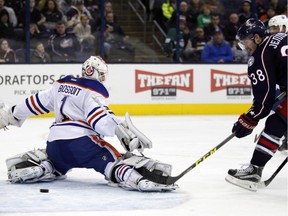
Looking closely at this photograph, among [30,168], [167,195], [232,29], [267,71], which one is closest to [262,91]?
[267,71]

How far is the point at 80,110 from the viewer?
211 inches

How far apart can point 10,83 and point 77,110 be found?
484cm

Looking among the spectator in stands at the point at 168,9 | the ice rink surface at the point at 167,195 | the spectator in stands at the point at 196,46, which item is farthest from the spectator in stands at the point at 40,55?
the ice rink surface at the point at 167,195

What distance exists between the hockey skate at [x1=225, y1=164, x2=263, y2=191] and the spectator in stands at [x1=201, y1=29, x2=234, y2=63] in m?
5.52

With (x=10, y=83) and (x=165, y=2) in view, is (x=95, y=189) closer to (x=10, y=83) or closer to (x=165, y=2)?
(x=10, y=83)

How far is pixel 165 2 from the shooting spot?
36.4ft

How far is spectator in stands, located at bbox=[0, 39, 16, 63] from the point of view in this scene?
10125mm

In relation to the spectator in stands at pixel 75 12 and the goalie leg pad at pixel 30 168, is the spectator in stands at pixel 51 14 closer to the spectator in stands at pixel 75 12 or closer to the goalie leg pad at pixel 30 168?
the spectator in stands at pixel 75 12

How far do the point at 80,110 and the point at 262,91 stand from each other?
119cm

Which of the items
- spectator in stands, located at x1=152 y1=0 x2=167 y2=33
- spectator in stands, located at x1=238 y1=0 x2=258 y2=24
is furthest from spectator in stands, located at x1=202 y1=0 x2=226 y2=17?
spectator in stands, located at x1=152 y1=0 x2=167 y2=33

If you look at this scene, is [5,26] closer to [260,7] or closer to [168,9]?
[168,9]

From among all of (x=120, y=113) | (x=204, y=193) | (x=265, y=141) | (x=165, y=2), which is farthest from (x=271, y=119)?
(x=165, y=2)

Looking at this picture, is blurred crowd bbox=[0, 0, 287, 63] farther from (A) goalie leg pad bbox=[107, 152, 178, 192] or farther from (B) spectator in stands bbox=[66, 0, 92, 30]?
(A) goalie leg pad bbox=[107, 152, 178, 192]

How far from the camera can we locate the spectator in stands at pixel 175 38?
1092cm
